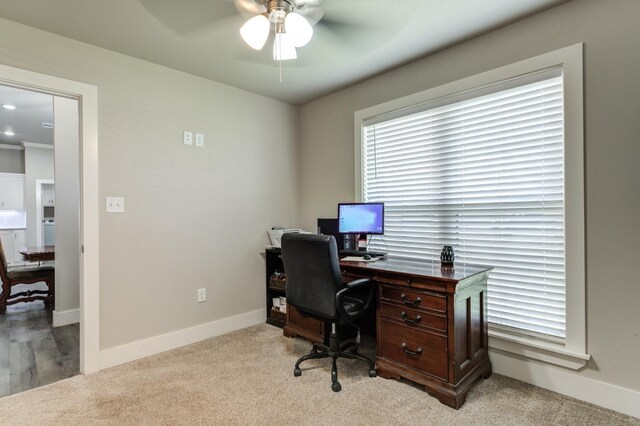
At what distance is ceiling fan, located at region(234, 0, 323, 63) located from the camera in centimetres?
179

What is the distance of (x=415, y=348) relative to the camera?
207cm

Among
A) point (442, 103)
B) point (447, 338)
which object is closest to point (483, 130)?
point (442, 103)

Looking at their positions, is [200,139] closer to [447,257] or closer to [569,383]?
[447,257]

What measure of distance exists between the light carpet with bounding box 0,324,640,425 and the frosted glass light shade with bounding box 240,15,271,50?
2188 mm

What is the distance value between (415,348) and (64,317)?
3774mm

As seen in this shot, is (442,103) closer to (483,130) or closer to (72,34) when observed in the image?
(483,130)

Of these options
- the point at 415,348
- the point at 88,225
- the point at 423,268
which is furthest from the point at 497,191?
the point at 88,225

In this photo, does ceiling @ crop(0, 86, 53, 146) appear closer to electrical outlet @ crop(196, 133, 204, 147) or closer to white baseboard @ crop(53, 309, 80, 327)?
electrical outlet @ crop(196, 133, 204, 147)

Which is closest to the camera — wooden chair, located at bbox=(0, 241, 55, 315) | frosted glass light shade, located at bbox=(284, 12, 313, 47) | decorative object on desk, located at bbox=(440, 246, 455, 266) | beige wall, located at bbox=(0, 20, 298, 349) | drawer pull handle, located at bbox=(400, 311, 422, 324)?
frosted glass light shade, located at bbox=(284, 12, 313, 47)

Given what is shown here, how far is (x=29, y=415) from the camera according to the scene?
1.86 meters

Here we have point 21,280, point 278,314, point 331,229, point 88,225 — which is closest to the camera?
point 88,225

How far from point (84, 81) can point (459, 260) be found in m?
3.19

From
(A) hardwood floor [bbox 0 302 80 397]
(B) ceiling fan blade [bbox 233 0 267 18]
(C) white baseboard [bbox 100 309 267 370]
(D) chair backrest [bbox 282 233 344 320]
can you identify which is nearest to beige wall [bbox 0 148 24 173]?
(A) hardwood floor [bbox 0 302 80 397]

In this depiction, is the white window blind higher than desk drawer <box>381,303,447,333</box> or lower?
higher
